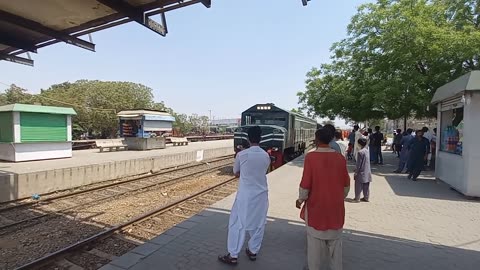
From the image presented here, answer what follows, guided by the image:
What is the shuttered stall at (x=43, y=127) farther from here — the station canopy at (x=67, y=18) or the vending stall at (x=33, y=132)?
the station canopy at (x=67, y=18)

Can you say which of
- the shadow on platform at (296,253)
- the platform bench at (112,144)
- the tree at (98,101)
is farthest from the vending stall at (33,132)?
the tree at (98,101)

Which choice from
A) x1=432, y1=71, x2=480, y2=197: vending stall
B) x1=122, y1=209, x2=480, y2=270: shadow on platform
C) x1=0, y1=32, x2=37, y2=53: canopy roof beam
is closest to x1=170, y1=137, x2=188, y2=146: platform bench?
x1=432, y1=71, x2=480, y2=197: vending stall

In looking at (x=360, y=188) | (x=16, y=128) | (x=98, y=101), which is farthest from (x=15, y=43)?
(x=98, y=101)

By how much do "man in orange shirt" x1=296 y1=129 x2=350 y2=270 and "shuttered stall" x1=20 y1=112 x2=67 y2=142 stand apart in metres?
14.7

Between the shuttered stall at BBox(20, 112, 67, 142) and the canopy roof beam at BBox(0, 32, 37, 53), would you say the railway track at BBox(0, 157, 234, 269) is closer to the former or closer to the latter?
the canopy roof beam at BBox(0, 32, 37, 53)

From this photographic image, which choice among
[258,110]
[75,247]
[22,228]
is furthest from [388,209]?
[258,110]

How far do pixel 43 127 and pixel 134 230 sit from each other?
414 inches

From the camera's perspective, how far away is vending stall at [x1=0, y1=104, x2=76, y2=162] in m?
14.5

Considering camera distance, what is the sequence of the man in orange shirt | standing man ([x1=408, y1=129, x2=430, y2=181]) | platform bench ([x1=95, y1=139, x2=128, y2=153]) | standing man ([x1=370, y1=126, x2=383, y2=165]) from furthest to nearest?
platform bench ([x1=95, y1=139, x2=128, y2=153]) → standing man ([x1=370, y1=126, x2=383, y2=165]) → standing man ([x1=408, y1=129, x2=430, y2=181]) → the man in orange shirt

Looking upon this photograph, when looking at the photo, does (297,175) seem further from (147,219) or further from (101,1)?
(101,1)

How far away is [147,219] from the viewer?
8.45 meters

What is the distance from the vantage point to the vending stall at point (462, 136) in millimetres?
8875

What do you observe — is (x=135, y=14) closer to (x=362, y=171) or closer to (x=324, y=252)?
(x=324, y=252)

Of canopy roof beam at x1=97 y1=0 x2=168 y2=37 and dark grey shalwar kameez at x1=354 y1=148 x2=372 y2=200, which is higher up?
canopy roof beam at x1=97 y1=0 x2=168 y2=37
